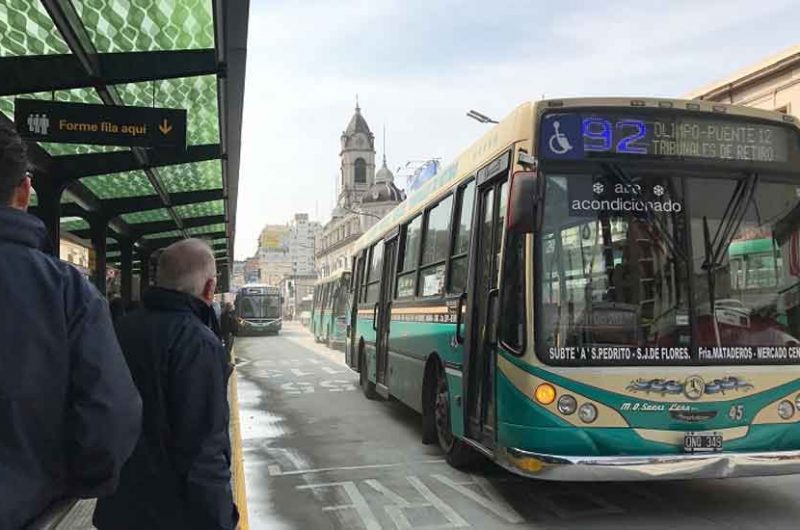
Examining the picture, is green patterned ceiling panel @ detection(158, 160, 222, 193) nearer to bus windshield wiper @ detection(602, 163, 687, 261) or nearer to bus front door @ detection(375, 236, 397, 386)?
bus front door @ detection(375, 236, 397, 386)

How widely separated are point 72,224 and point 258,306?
25372 mm

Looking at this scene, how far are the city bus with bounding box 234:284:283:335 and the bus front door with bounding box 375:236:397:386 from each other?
32.1 metres

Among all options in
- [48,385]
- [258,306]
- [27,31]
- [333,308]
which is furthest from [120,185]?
[258,306]

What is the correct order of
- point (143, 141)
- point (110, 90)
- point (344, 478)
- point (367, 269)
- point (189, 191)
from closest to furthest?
point (344, 478)
point (143, 141)
point (110, 90)
point (367, 269)
point (189, 191)

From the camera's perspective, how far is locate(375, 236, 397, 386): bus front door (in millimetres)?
10732

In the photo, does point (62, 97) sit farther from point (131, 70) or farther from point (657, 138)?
point (657, 138)

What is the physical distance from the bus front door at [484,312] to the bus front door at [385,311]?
4017 millimetres

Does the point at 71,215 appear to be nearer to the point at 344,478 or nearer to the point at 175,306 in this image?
the point at 344,478

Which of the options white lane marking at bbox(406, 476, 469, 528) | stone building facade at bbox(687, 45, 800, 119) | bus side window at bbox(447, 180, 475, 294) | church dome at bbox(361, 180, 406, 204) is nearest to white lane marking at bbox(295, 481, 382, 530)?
white lane marking at bbox(406, 476, 469, 528)

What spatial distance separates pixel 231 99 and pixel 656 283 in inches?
216

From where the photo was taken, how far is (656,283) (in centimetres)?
556

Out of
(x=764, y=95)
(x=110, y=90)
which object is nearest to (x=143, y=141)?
(x=110, y=90)

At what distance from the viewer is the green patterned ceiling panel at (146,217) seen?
1815cm

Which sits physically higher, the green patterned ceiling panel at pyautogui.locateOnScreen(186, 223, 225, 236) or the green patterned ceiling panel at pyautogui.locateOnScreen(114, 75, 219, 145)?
the green patterned ceiling panel at pyautogui.locateOnScreen(186, 223, 225, 236)
